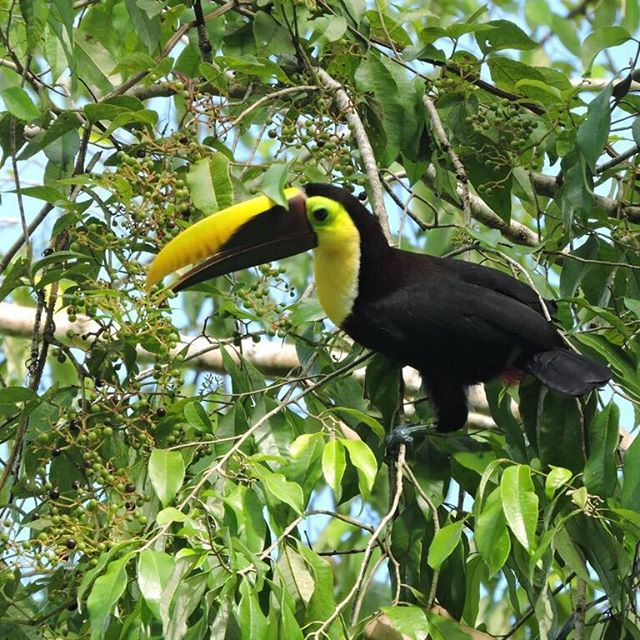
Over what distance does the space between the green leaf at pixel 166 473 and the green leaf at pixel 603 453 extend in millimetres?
792

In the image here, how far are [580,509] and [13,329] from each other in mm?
3290

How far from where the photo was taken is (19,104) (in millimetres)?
2994

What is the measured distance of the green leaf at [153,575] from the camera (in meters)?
2.09

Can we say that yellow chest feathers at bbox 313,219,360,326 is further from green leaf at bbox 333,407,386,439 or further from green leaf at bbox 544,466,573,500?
green leaf at bbox 544,466,573,500

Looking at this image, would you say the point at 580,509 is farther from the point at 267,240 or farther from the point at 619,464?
the point at 267,240

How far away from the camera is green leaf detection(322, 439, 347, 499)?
7.71 feet

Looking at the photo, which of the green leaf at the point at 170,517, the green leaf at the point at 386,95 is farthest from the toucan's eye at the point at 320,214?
the green leaf at the point at 170,517

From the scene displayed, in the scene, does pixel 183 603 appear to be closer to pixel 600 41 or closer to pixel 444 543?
pixel 444 543

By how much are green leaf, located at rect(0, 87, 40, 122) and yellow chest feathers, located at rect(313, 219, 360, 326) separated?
791 millimetres

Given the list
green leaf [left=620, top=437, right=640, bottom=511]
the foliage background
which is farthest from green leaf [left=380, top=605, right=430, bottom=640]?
green leaf [left=620, top=437, right=640, bottom=511]

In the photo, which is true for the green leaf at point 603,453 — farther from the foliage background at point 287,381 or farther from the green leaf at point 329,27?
the green leaf at point 329,27

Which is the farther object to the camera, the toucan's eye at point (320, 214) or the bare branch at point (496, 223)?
the bare branch at point (496, 223)

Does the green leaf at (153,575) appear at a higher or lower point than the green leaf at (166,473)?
lower

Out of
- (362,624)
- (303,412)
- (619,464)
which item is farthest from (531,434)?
(362,624)
